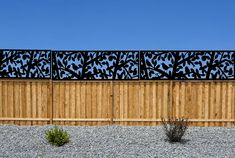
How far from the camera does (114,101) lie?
44.0ft

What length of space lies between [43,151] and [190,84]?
6.13 metres

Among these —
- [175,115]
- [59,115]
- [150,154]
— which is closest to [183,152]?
[150,154]

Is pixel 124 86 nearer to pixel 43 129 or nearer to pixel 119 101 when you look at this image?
pixel 119 101

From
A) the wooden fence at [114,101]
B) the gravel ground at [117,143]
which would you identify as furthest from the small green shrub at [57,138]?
the wooden fence at [114,101]

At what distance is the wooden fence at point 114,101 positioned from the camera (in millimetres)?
13414

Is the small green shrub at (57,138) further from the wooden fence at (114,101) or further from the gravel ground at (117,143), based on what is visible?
the wooden fence at (114,101)

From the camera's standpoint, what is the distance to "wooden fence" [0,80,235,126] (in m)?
13.4

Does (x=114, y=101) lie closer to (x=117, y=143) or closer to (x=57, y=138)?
(x=117, y=143)

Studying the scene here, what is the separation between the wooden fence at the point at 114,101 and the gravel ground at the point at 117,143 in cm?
59

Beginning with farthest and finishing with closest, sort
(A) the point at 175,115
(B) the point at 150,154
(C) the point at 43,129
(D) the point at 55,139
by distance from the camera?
(A) the point at 175,115 → (C) the point at 43,129 → (D) the point at 55,139 → (B) the point at 150,154

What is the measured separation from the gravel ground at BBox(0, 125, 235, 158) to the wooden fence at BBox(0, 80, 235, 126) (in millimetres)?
590

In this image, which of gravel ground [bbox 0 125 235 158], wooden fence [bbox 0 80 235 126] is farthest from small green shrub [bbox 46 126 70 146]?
wooden fence [bbox 0 80 235 126]

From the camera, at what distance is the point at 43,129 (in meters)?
12.7

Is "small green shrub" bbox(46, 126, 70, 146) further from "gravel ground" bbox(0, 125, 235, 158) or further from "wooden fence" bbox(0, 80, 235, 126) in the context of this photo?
"wooden fence" bbox(0, 80, 235, 126)
